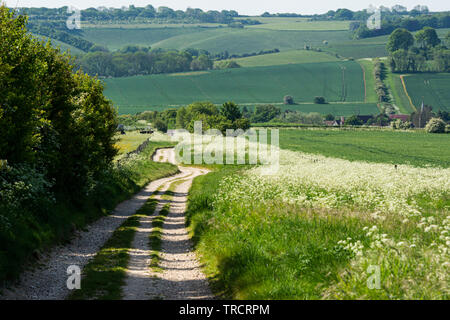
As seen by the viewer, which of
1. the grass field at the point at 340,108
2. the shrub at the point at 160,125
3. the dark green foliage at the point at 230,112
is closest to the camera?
the dark green foliage at the point at 230,112

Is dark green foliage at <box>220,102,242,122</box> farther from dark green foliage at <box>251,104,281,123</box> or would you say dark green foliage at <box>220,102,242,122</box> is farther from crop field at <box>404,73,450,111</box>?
crop field at <box>404,73,450,111</box>

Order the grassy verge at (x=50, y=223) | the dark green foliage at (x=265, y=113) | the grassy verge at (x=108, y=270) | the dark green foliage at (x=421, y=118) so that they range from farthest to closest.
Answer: the dark green foliage at (x=265, y=113), the dark green foliage at (x=421, y=118), the grassy verge at (x=50, y=223), the grassy verge at (x=108, y=270)

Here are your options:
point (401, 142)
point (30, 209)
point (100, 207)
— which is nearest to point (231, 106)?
point (401, 142)

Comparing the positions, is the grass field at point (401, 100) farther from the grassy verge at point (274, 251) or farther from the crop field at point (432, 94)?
the grassy verge at point (274, 251)

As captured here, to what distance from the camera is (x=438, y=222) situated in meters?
15.3

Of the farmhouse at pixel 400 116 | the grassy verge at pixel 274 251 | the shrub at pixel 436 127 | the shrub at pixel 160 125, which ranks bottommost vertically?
the shrub at pixel 160 125

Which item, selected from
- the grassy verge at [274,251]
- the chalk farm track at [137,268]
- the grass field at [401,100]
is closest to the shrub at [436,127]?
the grass field at [401,100]

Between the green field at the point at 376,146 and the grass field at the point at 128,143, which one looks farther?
the grass field at the point at 128,143

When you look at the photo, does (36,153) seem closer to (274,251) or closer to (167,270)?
(167,270)

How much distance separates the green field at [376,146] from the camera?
2505 inches

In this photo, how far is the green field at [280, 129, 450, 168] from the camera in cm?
6363

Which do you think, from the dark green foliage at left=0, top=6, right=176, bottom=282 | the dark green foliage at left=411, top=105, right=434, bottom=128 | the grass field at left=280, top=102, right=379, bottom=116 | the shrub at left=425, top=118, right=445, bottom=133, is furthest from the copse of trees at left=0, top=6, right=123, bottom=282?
the grass field at left=280, top=102, right=379, bottom=116
